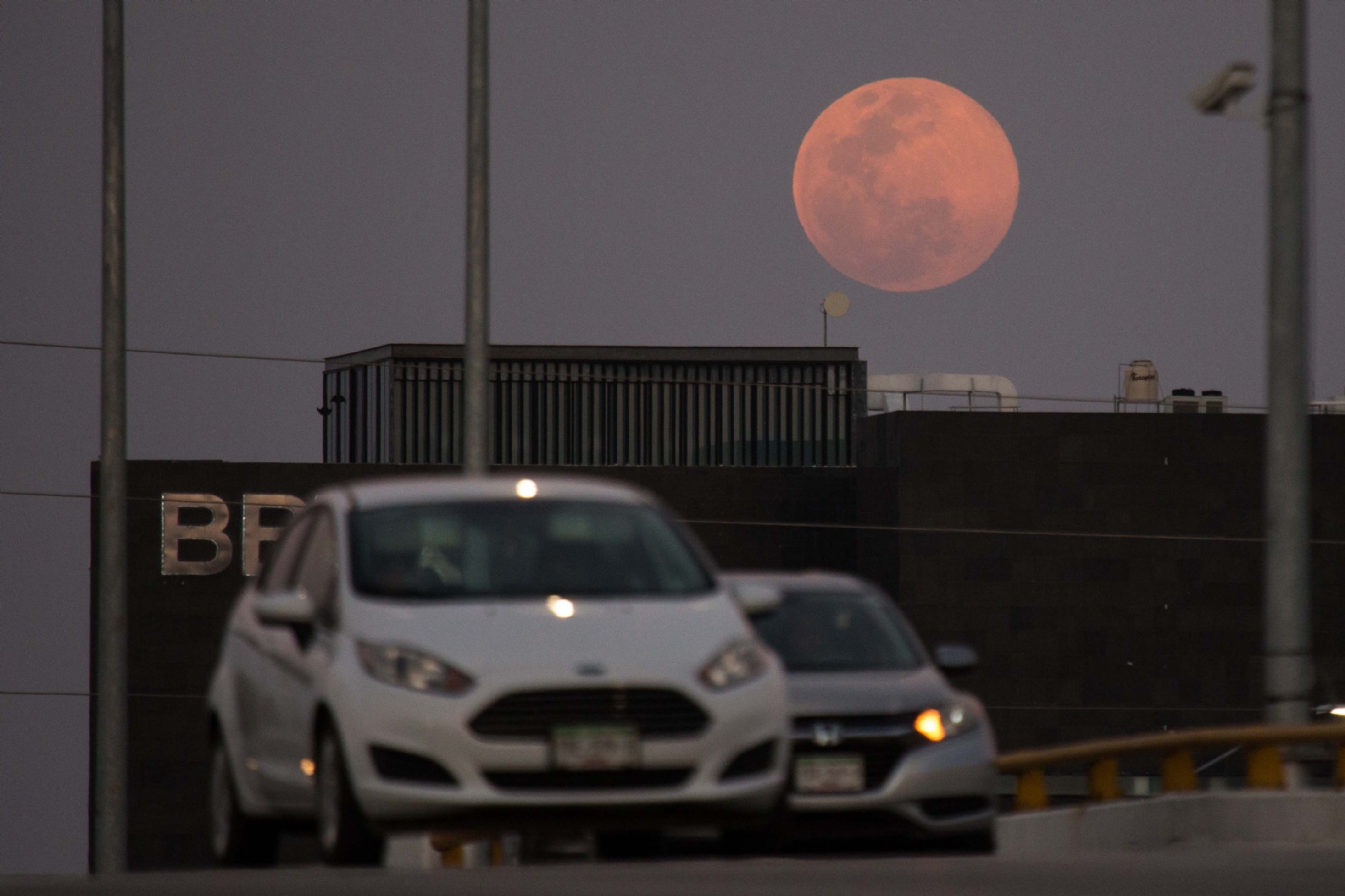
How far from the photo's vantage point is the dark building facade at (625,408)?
216ft

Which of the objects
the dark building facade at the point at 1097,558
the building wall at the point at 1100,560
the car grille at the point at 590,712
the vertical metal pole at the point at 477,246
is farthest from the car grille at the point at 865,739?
the building wall at the point at 1100,560

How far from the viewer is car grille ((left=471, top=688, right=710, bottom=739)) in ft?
31.2

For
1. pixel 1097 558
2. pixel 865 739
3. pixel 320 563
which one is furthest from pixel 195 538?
pixel 320 563

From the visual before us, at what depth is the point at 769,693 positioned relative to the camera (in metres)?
9.90

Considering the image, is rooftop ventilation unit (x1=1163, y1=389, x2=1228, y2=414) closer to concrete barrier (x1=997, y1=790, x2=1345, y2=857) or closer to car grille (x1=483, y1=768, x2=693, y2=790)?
concrete barrier (x1=997, y1=790, x2=1345, y2=857)

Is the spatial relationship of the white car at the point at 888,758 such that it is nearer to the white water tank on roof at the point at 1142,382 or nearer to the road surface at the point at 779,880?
the road surface at the point at 779,880

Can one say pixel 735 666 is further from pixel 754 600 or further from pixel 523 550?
pixel 523 550

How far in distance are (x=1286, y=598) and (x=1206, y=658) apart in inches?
1634

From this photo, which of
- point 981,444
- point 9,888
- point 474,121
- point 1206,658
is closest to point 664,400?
point 981,444

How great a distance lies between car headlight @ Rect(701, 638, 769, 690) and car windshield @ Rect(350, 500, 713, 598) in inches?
26.0

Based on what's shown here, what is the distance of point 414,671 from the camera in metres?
9.60

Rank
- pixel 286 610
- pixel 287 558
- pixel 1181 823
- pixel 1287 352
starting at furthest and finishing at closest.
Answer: pixel 1287 352 < pixel 1181 823 < pixel 287 558 < pixel 286 610

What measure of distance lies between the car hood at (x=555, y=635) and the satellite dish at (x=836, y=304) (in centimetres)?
5431

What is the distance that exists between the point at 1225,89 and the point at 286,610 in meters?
7.37
